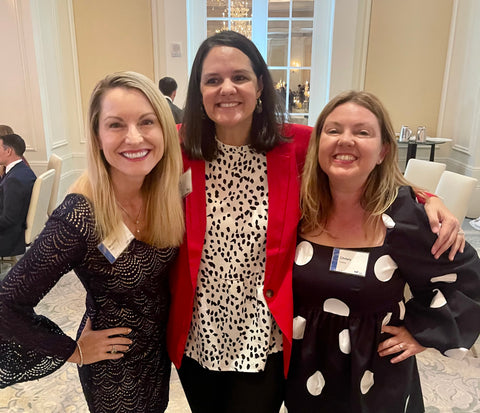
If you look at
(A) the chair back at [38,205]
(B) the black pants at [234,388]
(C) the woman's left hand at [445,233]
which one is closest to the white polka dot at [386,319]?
(C) the woman's left hand at [445,233]

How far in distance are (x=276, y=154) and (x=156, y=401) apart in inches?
36.2

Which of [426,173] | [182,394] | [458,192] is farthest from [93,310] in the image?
[426,173]

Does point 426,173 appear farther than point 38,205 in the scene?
No

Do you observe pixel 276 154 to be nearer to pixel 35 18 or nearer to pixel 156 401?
pixel 156 401

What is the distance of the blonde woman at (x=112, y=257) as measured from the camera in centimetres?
111

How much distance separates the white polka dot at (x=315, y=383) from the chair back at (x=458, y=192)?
5.26 ft

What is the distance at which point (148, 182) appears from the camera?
1.29m

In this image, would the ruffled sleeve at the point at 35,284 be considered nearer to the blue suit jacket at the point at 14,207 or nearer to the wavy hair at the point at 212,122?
the wavy hair at the point at 212,122

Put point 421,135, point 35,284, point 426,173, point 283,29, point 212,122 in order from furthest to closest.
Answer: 1. point 283,29
2. point 421,135
3. point 426,173
4. point 212,122
5. point 35,284

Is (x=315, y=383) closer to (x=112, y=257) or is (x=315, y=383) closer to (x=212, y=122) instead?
(x=112, y=257)

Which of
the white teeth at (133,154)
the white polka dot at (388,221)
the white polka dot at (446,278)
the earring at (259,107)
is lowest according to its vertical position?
the white polka dot at (446,278)

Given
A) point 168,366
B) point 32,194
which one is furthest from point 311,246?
point 32,194

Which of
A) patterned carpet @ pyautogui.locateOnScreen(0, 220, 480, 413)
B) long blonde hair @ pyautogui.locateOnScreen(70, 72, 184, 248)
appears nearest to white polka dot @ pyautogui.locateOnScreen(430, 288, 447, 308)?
long blonde hair @ pyautogui.locateOnScreen(70, 72, 184, 248)

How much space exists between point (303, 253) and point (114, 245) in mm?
579
